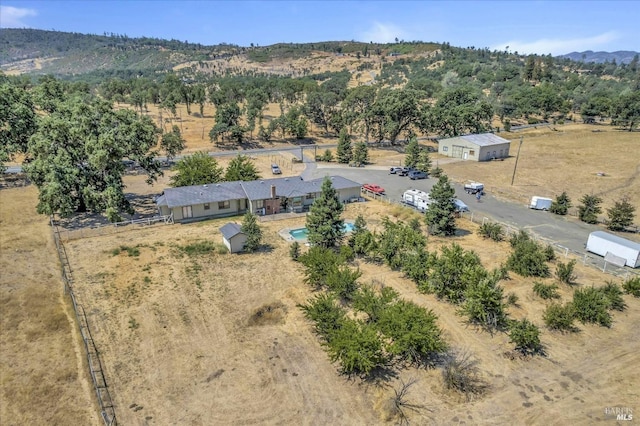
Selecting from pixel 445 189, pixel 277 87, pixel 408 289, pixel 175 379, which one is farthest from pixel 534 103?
pixel 175 379

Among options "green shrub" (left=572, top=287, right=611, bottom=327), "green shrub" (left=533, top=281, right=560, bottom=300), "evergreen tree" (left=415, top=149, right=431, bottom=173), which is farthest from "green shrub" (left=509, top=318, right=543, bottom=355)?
"evergreen tree" (left=415, top=149, right=431, bottom=173)

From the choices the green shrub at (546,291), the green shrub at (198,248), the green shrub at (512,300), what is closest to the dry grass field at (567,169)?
the green shrub at (546,291)

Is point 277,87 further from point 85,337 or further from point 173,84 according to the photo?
point 85,337

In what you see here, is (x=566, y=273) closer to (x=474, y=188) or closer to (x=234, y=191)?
(x=474, y=188)

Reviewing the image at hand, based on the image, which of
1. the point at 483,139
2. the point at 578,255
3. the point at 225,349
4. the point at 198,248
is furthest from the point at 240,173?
the point at 483,139

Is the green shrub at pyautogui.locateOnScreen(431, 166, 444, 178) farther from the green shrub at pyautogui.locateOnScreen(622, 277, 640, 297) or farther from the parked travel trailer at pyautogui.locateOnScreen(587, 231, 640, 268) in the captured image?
the green shrub at pyautogui.locateOnScreen(622, 277, 640, 297)

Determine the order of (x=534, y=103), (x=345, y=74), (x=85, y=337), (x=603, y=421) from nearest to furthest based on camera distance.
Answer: (x=603, y=421) < (x=85, y=337) < (x=534, y=103) < (x=345, y=74)
